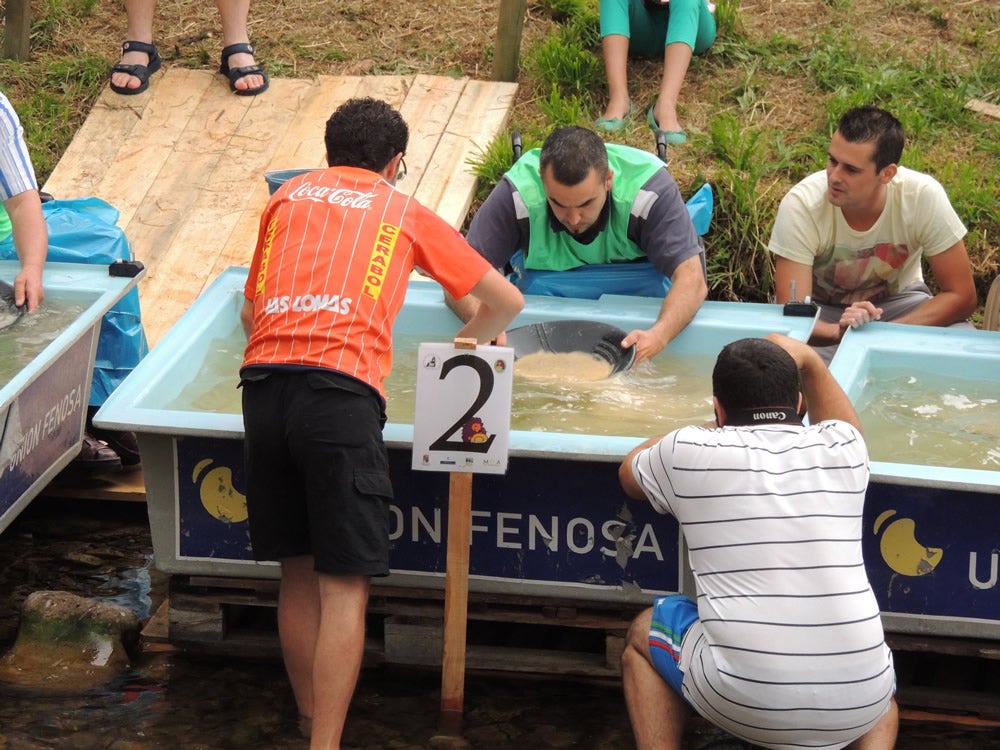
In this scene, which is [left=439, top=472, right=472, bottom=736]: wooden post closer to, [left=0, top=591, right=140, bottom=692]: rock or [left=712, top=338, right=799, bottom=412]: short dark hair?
[left=712, top=338, right=799, bottom=412]: short dark hair

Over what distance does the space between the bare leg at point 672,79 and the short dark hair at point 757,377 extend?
3.23 meters

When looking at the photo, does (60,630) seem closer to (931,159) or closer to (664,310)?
(664,310)

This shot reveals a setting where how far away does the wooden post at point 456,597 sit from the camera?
10.5 feet

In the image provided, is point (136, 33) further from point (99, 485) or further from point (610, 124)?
point (99, 485)

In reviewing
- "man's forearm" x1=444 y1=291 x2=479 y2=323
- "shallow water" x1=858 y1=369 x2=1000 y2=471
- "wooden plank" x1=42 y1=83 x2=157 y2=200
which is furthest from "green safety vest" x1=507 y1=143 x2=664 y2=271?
"wooden plank" x1=42 y1=83 x2=157 y2=200

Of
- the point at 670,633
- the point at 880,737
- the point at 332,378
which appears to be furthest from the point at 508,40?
the point at 880,737

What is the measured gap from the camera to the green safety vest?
4.31m

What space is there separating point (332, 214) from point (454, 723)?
1312 millimetres

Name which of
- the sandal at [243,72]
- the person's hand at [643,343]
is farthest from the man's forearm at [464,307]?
the sandal at [243,72]

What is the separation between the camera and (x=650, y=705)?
303cm

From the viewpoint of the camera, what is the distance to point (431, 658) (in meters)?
3.60

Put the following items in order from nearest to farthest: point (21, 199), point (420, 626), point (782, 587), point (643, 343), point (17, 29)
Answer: point (782, 587) < point (420, 626) < point (643, 343) < point (21, 199) < point (17, 29)

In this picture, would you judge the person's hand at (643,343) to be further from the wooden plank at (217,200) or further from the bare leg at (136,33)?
the bare leg at (136,33)

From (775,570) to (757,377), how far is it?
1.36 feet
